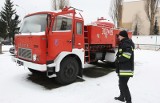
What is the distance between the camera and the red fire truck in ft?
20.8

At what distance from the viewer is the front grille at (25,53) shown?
6.74 metres

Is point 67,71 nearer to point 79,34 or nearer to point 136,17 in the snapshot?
point 79,34

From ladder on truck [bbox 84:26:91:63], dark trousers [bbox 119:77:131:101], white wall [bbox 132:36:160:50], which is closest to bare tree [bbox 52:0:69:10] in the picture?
white wall [bbox 132:36:160:50]

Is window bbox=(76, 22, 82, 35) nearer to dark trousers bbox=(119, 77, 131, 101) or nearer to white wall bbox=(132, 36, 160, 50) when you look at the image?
dark trousers bbox=(119, 77, 131, 101)

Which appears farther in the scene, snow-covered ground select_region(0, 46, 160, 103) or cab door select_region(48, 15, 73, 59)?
cab door select_region(48, 15, 73, 59)

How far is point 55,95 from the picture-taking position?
5.87m

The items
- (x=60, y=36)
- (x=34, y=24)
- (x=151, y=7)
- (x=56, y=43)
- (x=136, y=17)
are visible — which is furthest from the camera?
(x=136, y=17)

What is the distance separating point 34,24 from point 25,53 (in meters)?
1.07

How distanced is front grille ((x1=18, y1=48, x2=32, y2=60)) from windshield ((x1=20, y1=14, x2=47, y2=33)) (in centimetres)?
68

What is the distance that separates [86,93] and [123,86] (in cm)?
149

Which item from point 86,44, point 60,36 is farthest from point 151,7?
point 60,36

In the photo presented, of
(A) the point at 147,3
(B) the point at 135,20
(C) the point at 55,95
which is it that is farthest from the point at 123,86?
(B) the point at 135,20

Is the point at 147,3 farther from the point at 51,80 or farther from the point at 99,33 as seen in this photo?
the point at 51,80

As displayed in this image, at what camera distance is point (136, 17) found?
44.5m
